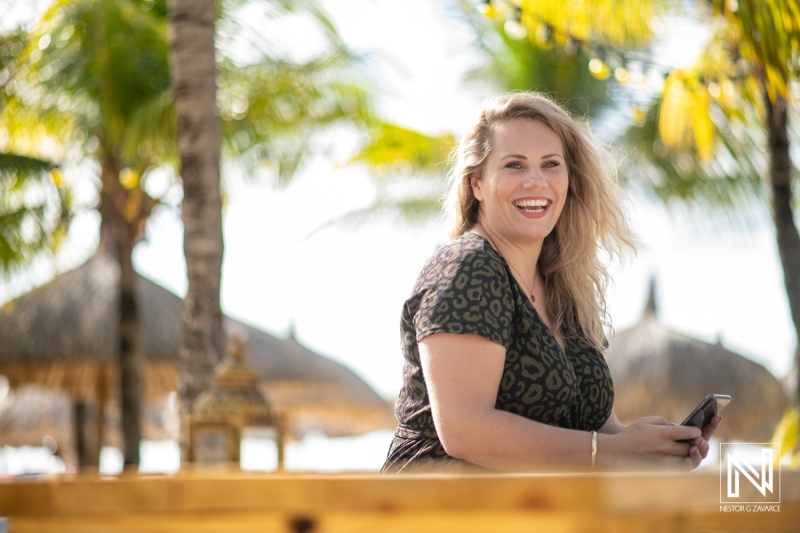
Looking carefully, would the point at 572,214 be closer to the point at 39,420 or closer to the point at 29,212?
the point at 29,212

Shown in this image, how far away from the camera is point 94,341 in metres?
14.2

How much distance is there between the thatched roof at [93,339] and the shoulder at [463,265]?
1282 cm

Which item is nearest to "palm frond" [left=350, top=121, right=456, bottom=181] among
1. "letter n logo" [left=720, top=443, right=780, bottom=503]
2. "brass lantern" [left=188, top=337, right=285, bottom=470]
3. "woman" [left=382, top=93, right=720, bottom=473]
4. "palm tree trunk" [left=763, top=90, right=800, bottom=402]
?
"palm tree trunk" [left=763, top=90, right=800, bottom=402]

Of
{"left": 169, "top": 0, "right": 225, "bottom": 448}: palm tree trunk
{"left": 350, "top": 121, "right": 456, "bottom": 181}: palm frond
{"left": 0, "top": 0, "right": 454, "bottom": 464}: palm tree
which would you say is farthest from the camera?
{"left": 350, "top": 121, "right": 456, "bottom": 181}: palm frond

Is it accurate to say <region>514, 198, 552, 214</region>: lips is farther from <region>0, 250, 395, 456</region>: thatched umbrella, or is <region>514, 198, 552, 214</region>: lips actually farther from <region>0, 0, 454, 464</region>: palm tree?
<region>0, 250, 395, 456</region>: thatched umbrella

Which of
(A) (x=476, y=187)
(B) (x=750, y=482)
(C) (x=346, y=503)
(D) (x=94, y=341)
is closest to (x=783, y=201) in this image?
(A) (x=476, y=187)

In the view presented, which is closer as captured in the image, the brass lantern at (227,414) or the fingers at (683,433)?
the fingers at (683,433)

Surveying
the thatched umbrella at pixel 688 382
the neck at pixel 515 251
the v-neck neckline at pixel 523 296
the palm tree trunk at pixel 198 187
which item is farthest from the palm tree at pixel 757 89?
the thatched umbrella at pixel 688 382

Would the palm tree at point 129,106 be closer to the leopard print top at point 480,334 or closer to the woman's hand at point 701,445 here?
the leopard print top at point 480,334

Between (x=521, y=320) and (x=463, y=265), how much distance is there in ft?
0.68

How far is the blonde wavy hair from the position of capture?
8.02 ft

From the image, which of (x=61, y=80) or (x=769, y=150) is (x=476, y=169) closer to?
(x=769, y=150)

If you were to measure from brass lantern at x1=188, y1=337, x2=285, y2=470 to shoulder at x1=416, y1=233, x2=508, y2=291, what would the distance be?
3.78m

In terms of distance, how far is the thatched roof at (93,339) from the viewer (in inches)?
556
